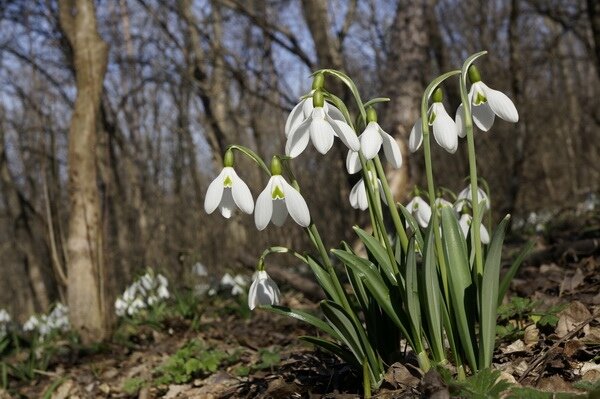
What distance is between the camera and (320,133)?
1.63m

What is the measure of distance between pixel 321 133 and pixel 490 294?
0.61 meters

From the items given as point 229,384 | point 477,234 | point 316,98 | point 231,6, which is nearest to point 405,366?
point 477,234

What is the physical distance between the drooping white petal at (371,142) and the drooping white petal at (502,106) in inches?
12.4

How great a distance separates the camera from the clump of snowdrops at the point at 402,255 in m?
1.66

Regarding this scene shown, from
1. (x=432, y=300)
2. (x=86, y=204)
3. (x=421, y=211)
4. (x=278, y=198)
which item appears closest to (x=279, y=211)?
(x=278, y=198)

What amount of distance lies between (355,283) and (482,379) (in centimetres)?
49

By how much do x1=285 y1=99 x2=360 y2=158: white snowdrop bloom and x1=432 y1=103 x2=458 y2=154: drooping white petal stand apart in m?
0.23

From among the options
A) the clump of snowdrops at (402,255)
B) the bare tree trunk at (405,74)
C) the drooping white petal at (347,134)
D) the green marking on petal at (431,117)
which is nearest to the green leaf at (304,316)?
the clump of snowdrops at (402,255)

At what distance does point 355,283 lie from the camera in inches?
74.0

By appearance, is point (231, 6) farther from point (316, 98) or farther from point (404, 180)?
point (316, 98)

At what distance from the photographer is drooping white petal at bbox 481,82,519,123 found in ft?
5.49

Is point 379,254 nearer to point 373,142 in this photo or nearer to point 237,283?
point 373,142

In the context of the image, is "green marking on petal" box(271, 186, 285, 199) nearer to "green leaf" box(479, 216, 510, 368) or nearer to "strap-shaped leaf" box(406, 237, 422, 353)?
"strap-shaped leaf" box(406, 237, 422, 353)

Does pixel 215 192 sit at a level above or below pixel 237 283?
above
